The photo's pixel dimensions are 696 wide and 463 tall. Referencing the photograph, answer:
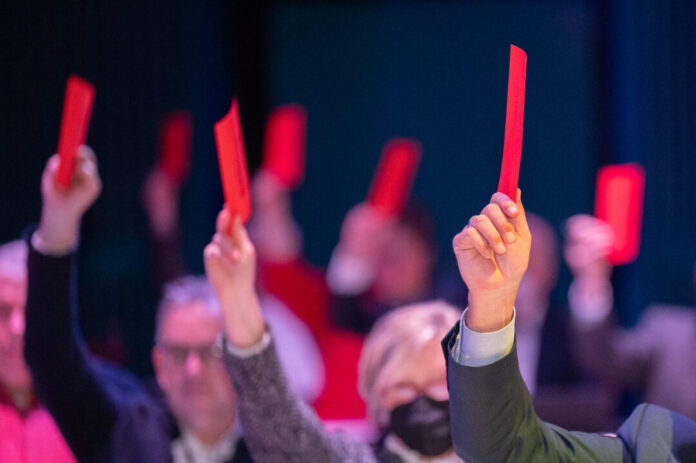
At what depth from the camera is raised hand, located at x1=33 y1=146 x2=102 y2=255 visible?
4.78 ft

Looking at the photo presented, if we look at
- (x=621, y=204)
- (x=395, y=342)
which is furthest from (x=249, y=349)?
(x=621, y=204)

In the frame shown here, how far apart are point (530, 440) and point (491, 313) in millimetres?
167

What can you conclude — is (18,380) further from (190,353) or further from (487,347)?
(487,347)

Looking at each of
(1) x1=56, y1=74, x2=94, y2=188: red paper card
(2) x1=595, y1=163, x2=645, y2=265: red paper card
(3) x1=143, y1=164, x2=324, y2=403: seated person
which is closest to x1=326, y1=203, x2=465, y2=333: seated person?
(3) x1=143, y1=164, x2=324, y2=403: seated person

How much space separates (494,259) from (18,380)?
3.78 ft

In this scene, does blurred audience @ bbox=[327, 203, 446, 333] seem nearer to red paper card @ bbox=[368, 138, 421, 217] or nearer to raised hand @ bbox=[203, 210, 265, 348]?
red paper card @ bbox=[368, 138, 421, 217]

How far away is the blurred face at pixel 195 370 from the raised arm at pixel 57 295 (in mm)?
245

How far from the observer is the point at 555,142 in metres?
4.33

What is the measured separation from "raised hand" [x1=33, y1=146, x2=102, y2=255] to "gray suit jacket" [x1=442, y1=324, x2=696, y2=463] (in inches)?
30.1

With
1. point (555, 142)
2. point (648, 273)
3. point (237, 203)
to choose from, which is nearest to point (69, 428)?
point (237, 203)

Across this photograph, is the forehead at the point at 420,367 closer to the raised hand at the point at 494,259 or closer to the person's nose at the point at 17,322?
the raised hand at the point at 494,259

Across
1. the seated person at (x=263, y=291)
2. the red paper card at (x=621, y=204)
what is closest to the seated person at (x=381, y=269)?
the seated person at (x=263, y=291)

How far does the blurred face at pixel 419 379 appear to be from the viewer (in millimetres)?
1448

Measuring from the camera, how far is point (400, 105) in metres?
4.47
